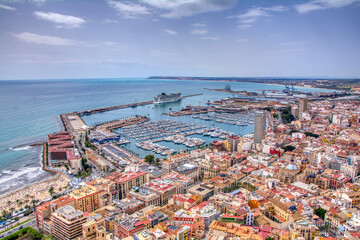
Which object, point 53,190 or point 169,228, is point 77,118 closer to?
point 53,190

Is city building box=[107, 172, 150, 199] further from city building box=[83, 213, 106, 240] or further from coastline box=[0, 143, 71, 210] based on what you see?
coastline box=[0, 143, 71, 210]

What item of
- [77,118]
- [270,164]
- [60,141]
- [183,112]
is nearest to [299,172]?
[270,164]

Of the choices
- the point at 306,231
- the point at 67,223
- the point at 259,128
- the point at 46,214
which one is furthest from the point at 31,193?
the point at 259,128

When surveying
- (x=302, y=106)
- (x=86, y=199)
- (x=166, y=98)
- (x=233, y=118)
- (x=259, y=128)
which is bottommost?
(x=233, y=118)

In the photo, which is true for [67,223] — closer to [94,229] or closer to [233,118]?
[94,229]

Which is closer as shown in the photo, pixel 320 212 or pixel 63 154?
pixel 320 212

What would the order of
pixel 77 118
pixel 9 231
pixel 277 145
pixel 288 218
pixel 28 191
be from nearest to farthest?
pixel 288 218 < pixel 9 231 < pixel 28 191 < pixel 277 145 < pixel 77 118

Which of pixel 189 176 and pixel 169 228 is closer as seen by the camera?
pixel 169 228

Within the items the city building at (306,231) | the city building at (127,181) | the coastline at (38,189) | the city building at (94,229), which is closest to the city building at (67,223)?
the city building at (94,229)
